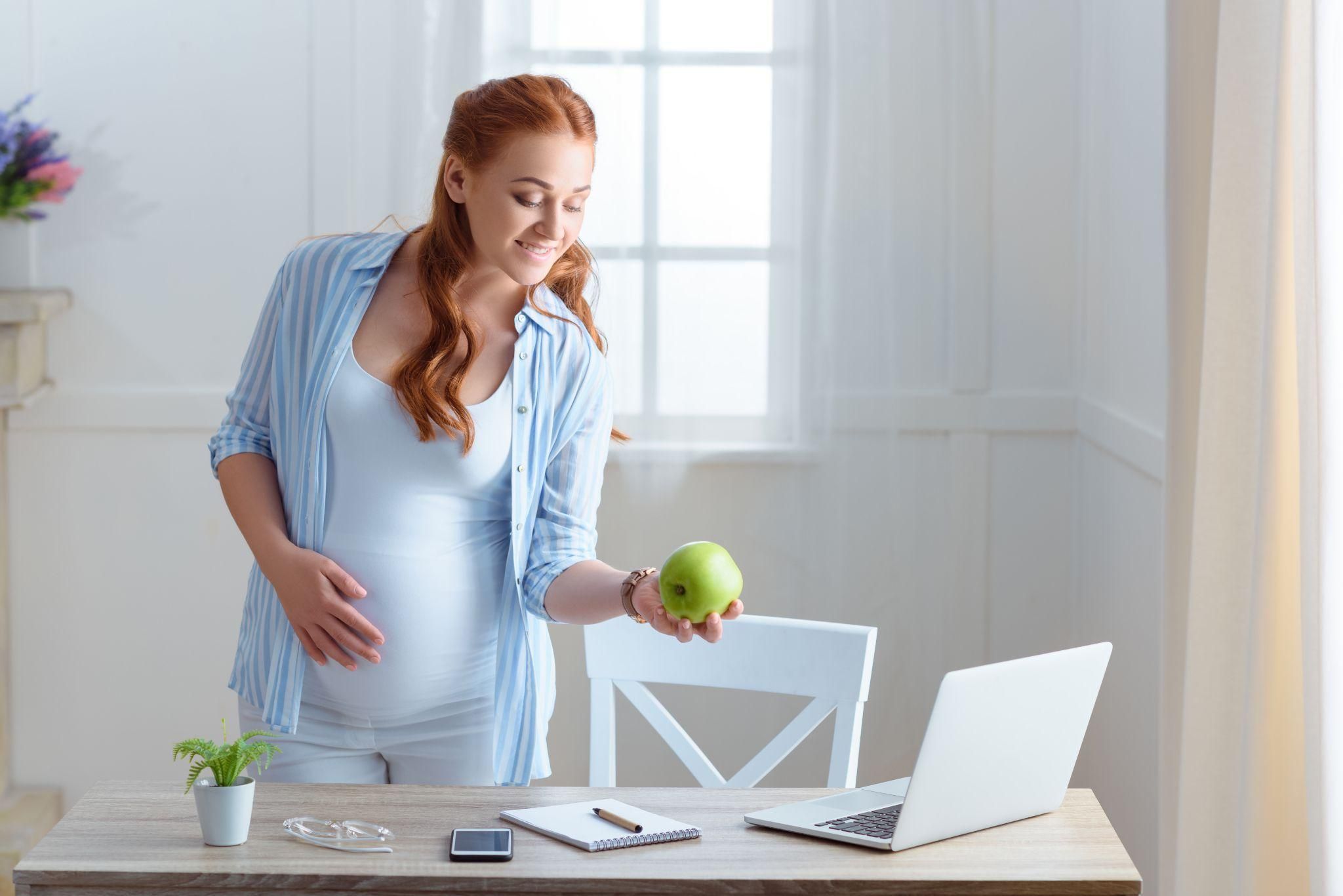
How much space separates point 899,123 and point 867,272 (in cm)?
31

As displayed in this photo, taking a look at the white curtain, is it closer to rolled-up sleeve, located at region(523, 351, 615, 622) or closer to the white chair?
the white chair

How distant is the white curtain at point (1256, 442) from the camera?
1346 millimetres

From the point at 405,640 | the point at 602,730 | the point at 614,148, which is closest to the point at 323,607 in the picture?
the point at 405,640

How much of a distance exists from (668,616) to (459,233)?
1.83 ft

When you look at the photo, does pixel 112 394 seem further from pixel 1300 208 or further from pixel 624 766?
pixel 1300 208

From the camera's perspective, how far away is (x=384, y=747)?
1639 millimetres

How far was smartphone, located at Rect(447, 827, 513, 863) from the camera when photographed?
125 centimetres

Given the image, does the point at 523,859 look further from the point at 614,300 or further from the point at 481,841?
the point at 614,300

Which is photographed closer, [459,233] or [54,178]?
[459,233]

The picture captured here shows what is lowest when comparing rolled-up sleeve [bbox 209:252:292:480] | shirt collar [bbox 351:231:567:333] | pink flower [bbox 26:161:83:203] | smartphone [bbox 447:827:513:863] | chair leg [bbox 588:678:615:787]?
chair leg [bbox 588:678:615:787]

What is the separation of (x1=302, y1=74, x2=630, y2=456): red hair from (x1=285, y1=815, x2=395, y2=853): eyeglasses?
0.46 m

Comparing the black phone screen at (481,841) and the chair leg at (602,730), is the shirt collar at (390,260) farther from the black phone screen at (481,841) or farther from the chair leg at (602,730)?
the black phone screen at (481,841)

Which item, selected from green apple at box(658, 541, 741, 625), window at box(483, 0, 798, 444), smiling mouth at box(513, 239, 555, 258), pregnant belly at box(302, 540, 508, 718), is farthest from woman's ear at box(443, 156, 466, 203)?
window at box(483, 0, 798, 444)

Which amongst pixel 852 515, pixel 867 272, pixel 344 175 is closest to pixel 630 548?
pixel 852 515
